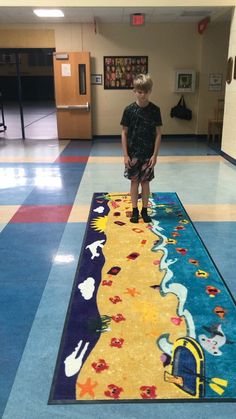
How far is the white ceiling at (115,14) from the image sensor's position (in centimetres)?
717

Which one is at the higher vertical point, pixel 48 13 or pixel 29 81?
pixel 48 13

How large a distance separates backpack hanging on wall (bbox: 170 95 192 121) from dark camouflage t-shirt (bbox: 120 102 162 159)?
6165 mm

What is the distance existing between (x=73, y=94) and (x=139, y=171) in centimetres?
597

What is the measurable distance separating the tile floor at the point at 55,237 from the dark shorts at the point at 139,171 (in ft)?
2.29

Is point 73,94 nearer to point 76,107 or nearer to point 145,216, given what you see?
point 76,107

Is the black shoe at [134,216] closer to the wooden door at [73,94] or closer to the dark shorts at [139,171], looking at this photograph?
the dark shorts at [139,171]

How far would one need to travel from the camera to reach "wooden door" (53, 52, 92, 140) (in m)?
8.84

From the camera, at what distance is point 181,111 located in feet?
31.1

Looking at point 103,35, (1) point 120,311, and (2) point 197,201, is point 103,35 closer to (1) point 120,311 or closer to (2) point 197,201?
(2) point 197,201

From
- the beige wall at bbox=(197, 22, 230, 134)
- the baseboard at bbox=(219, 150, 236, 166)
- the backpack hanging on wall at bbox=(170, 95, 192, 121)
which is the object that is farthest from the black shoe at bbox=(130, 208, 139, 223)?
the beige wall at bbox=(197, 22, 230, 134)

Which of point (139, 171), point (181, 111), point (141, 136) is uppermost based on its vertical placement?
point (141, 136)

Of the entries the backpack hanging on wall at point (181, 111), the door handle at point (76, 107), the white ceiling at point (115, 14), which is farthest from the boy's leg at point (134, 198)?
the backpack hanging on wall at point (181, 111)

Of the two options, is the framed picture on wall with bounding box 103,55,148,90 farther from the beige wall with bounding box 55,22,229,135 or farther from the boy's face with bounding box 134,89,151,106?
the boy's face with bounding box 134,89,151,106

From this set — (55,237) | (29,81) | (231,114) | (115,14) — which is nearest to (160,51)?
(115,14)
